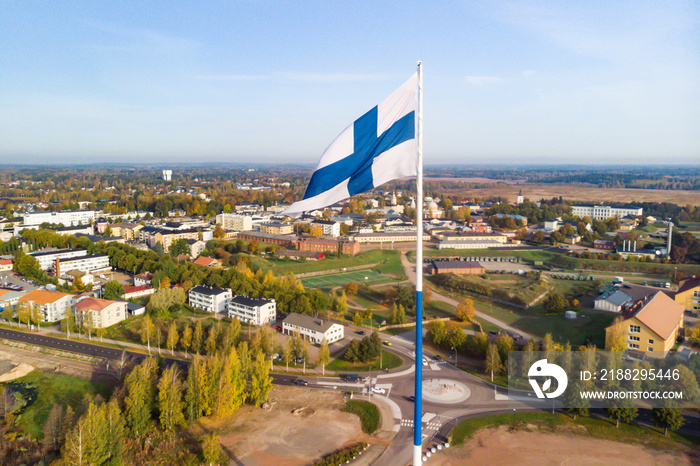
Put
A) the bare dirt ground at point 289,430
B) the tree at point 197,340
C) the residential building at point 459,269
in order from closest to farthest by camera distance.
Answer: the bare dirt ground at point 289,430, the tree at point 197,340, the residential building at point 459,269

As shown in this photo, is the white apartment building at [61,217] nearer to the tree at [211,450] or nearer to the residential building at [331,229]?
the residential building at [331,229]

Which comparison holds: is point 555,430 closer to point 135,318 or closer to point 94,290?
point 135,318

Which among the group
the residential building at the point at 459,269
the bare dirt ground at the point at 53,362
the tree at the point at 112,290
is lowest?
the bare dirt ground at the point at 53,362

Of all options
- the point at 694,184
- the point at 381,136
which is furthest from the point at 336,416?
the point at 694,184

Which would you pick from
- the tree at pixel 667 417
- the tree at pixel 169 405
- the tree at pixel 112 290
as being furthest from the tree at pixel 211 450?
the tree at pixel 112 290

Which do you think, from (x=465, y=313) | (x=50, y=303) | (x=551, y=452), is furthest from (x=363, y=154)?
(x=50, y=303)
